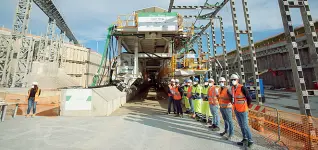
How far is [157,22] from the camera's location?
9.85m

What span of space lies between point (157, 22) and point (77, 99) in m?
6.89

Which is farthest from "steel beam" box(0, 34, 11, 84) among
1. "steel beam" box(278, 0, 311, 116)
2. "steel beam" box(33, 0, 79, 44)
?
"steel beam" box(278, 0, 311, 116)

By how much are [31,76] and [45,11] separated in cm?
1169

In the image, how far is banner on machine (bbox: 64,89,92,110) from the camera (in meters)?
6.39

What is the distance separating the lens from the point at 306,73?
17.4m

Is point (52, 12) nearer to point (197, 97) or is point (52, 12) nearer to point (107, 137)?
point (107, 137)

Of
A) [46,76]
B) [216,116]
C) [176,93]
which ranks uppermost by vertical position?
[46,76]

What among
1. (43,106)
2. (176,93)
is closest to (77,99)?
(43,106)

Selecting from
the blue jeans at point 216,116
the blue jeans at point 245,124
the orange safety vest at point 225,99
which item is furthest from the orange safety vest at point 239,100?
the blue jeans at point 216,116

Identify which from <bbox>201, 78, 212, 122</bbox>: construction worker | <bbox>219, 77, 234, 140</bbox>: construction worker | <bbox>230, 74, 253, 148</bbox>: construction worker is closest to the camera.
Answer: <bbox>230, 74, 253, 148</bbox>: construction worker

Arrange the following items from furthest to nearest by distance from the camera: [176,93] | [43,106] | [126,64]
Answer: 1. [126,64]
2. [43,106]
3. [176,93]

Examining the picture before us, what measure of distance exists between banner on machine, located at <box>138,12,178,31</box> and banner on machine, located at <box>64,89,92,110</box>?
561 cm

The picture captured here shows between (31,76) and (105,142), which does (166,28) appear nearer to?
(105,142)

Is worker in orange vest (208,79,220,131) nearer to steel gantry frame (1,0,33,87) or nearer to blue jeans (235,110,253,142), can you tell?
blue jeans (235,110,253,142)
